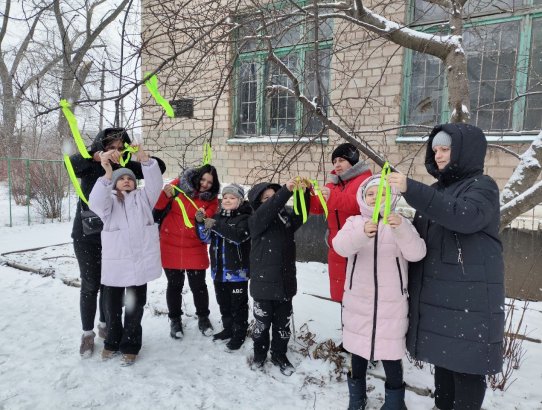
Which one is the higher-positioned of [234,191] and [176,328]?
[234,191]

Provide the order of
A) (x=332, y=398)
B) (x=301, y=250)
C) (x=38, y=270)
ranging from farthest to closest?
(x=301, y=250) < (x=38, y=270) < (x=332, y=398)

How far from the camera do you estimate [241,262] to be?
320 centimetres

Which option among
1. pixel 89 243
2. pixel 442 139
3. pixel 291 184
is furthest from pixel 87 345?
pixel 442 139

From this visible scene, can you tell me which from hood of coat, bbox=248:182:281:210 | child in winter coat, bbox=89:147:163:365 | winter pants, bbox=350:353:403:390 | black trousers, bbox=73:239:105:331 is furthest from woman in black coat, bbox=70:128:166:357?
winter pants, bbox=350:353:403:390

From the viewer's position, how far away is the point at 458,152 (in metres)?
1.81

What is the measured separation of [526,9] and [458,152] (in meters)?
4.27

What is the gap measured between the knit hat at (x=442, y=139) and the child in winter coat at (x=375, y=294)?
0.34 m

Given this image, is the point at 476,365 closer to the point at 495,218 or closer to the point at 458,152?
the point at 495,218

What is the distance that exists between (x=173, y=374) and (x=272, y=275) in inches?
40.3

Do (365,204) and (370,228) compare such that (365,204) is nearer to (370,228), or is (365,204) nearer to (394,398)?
(370,228)

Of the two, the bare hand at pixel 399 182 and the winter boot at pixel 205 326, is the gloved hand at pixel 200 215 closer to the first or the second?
the winter boot at pixel 205 326

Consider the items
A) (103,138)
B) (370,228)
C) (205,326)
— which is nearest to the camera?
(370,228)

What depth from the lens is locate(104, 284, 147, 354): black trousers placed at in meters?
2.93

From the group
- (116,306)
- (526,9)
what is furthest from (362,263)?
(526,9)
